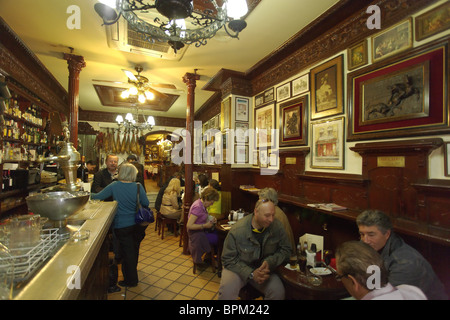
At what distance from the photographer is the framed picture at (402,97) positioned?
1890mm

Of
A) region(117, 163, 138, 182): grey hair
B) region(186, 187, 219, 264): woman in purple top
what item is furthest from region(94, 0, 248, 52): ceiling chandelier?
region(186, 187, 219, 264): woman in purple top

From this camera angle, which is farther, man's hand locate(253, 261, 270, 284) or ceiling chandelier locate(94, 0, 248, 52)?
man's hand locate(253, 261, 270, 284)

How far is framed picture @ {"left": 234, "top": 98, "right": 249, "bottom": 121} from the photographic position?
185 inches

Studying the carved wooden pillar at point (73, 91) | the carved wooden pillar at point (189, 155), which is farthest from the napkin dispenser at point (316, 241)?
the carved wooden pillar at point (73, 91)

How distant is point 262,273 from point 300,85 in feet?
9.29

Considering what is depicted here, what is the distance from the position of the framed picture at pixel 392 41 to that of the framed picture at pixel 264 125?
191cm

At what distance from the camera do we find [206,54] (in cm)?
394

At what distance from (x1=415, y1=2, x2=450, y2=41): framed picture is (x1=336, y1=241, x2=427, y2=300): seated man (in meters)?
1.99

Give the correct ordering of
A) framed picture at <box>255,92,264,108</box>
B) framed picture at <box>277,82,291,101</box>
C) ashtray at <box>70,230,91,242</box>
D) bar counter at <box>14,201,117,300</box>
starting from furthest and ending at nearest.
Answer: framed picture at <box>255,92,264,108</box>
framed picture at <box>277,82,291,101</box>
ashtray at <box>70,230,91,242</box>
bar counter at <box>14,201,117,300</box>

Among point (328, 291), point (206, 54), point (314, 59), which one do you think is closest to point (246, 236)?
point (328, 291)

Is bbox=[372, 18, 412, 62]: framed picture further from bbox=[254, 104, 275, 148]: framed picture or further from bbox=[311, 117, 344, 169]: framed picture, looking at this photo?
bbox=[254, 104, 275, 148]: framed picture

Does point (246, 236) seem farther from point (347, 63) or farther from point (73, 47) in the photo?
point (73, 47)

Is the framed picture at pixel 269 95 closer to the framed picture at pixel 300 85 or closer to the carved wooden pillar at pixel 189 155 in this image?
the framed picture at pixel 300 85
